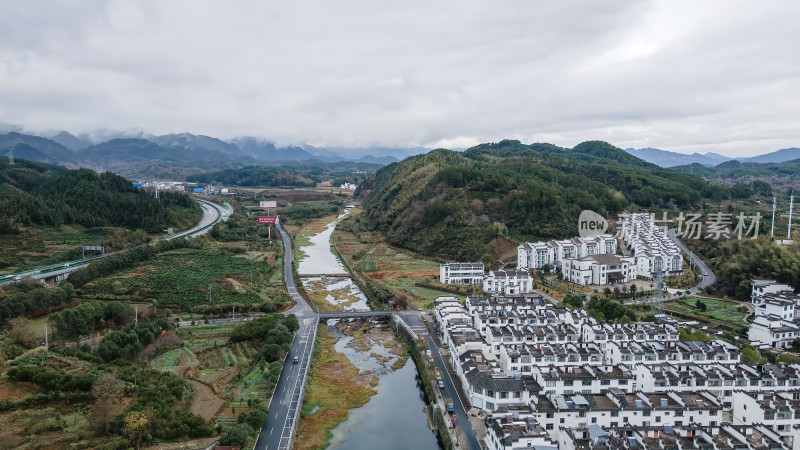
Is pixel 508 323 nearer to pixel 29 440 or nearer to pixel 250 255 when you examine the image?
pixel 29 440

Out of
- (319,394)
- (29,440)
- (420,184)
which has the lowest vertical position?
(319,394)

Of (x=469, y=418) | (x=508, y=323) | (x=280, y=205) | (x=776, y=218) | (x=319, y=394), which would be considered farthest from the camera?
(x=280, y=205)

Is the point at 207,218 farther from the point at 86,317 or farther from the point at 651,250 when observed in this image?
the point at 651,250

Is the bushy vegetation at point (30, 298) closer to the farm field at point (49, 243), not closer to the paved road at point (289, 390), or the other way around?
the farm field at point (49, 243)

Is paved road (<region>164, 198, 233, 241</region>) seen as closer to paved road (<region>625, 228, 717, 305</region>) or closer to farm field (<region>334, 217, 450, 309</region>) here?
farm field (<region>334, 217, 450, 309</region>)

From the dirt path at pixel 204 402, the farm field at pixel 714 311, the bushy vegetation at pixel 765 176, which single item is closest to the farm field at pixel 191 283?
the dirt path at pixel 204 402

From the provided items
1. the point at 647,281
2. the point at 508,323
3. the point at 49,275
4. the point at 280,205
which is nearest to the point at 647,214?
the point at 647,281

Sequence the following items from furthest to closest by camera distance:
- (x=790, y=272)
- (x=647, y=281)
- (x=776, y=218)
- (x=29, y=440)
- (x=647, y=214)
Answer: (x=647, y=214) → (x=776, y=218) → (x=647, y=281) → (x=790, y=272) → (x=29, y=440)
